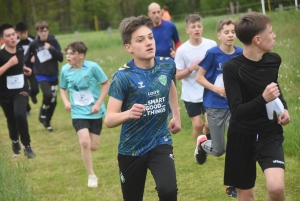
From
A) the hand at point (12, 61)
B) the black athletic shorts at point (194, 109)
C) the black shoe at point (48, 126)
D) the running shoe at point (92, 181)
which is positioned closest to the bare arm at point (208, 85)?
the black athletic shorts at point (194, 109)

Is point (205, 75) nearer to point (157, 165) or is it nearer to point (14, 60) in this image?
point (157, 165)

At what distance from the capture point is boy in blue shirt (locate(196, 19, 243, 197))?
732 cm

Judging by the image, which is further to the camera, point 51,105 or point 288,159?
point 51,105

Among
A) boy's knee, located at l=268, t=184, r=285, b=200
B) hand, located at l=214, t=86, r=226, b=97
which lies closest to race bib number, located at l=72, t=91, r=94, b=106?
hand, located at l=214, t=86, r=226, b=97

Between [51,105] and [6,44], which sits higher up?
[6,44]

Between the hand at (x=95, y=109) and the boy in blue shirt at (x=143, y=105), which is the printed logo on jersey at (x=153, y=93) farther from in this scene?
the hand at (x=95, y=109)

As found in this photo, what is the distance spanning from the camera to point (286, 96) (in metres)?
A: 10.3

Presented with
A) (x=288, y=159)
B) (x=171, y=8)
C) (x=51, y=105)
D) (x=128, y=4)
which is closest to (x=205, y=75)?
(x=288, y=159)

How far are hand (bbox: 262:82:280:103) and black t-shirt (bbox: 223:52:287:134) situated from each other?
29 cm

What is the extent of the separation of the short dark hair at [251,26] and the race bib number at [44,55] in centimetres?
889

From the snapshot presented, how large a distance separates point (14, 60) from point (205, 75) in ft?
13.1

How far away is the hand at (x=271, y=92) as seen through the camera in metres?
4.81

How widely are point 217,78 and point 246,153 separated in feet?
7.34

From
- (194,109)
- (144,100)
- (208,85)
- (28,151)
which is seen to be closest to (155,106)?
(144,100)
